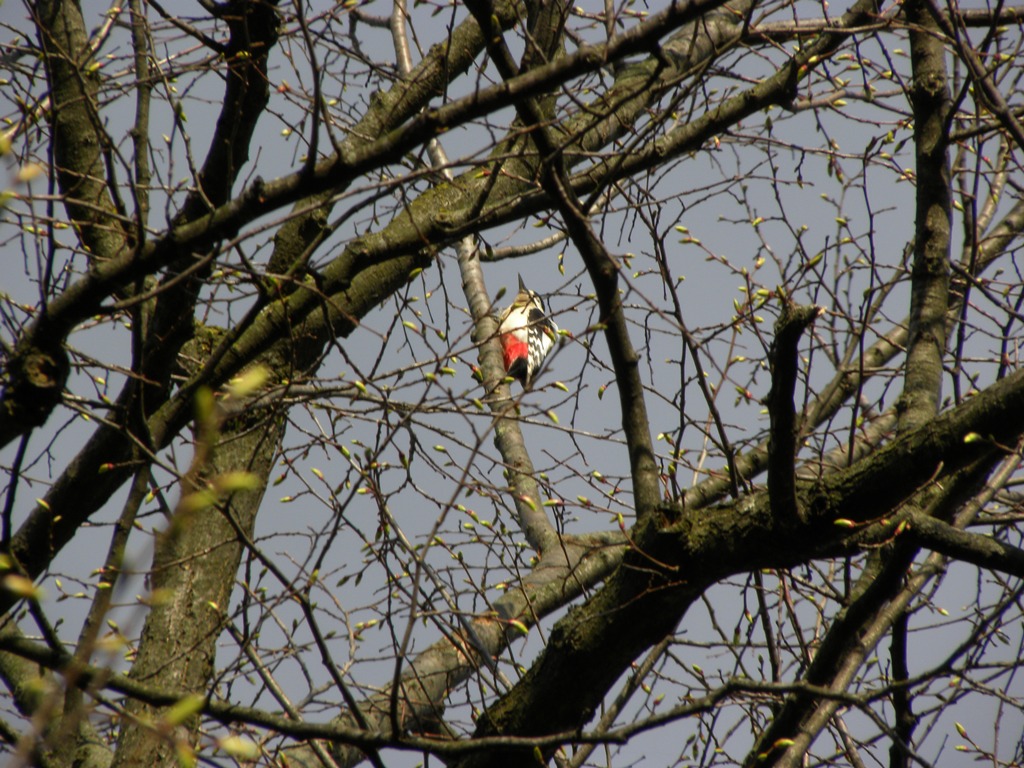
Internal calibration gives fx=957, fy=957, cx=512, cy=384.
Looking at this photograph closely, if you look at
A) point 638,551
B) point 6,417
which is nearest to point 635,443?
point 638,551

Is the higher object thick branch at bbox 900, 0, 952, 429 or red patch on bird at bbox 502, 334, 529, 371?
red patch on bird at bbox 502, 334, 529, 371

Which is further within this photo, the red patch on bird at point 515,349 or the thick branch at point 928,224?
the red patch on bird at point 515,349

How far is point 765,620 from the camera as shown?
2.92m

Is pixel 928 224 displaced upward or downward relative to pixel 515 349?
downward

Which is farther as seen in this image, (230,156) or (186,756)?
(230,156)

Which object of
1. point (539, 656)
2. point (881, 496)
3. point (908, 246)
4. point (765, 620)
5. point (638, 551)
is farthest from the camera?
point (908, 246)

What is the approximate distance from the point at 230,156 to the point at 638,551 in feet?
4.33

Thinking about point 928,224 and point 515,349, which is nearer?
point 928,224

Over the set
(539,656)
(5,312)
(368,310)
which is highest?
(368,310)

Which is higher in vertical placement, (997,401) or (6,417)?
(997,401)

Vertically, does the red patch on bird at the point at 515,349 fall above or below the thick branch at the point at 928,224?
above

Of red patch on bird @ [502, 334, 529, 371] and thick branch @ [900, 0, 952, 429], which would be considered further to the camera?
red patch on bird @ [502, 334, 529, 371]

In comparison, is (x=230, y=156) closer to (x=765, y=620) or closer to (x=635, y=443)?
(x=635, y=443)

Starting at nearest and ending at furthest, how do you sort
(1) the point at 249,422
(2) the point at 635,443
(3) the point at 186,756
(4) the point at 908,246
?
(3) the point at 186,756, (2) the point at 635,443, (1) the point at 249,422, (4) the point at 908,246
